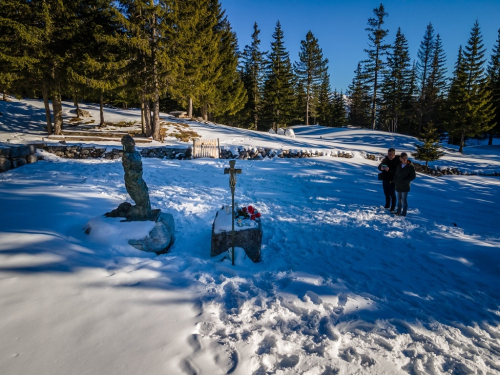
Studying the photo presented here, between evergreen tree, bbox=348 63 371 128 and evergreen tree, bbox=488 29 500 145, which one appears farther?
evergreen tree, bbox=348 63 371 128

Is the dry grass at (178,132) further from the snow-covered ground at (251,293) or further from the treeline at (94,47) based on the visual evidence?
the snow-covered ground at (251,293)

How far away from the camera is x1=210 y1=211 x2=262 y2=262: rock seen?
4637mm

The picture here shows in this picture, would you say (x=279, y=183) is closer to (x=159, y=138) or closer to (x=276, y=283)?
(x=276, y=283)

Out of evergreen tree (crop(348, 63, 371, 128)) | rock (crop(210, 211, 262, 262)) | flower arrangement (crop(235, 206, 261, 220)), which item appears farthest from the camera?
evergreen tree (crop(348, 63, 371, 128))

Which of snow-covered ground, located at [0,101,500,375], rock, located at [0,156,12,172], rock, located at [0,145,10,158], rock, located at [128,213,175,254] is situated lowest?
snow-covered ground, located at [0,101,500,375]

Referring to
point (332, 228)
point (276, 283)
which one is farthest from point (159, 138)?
point (276, 283)

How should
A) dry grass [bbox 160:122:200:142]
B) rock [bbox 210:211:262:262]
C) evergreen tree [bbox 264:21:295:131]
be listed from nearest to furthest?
rock [bbox 210:211:262:262], dry grass [bbox 160:122:200:142], evergreen tree [bbox 264:21:295:131]

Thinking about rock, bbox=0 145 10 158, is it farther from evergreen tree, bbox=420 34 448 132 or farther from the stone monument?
evergreen tree, bbox=420 34 448 132

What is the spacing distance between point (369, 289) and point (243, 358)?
2.31 m

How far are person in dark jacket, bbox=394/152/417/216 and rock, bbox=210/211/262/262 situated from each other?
450 centimetres

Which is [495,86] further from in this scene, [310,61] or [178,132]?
[178,132]

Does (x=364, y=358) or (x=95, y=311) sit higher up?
(x=95, y=311)

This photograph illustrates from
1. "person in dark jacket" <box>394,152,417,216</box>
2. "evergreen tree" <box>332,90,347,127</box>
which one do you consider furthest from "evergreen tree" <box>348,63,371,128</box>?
"person in dark jacket" <box>394,152,417,216</box>

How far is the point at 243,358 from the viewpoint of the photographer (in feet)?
7.97
